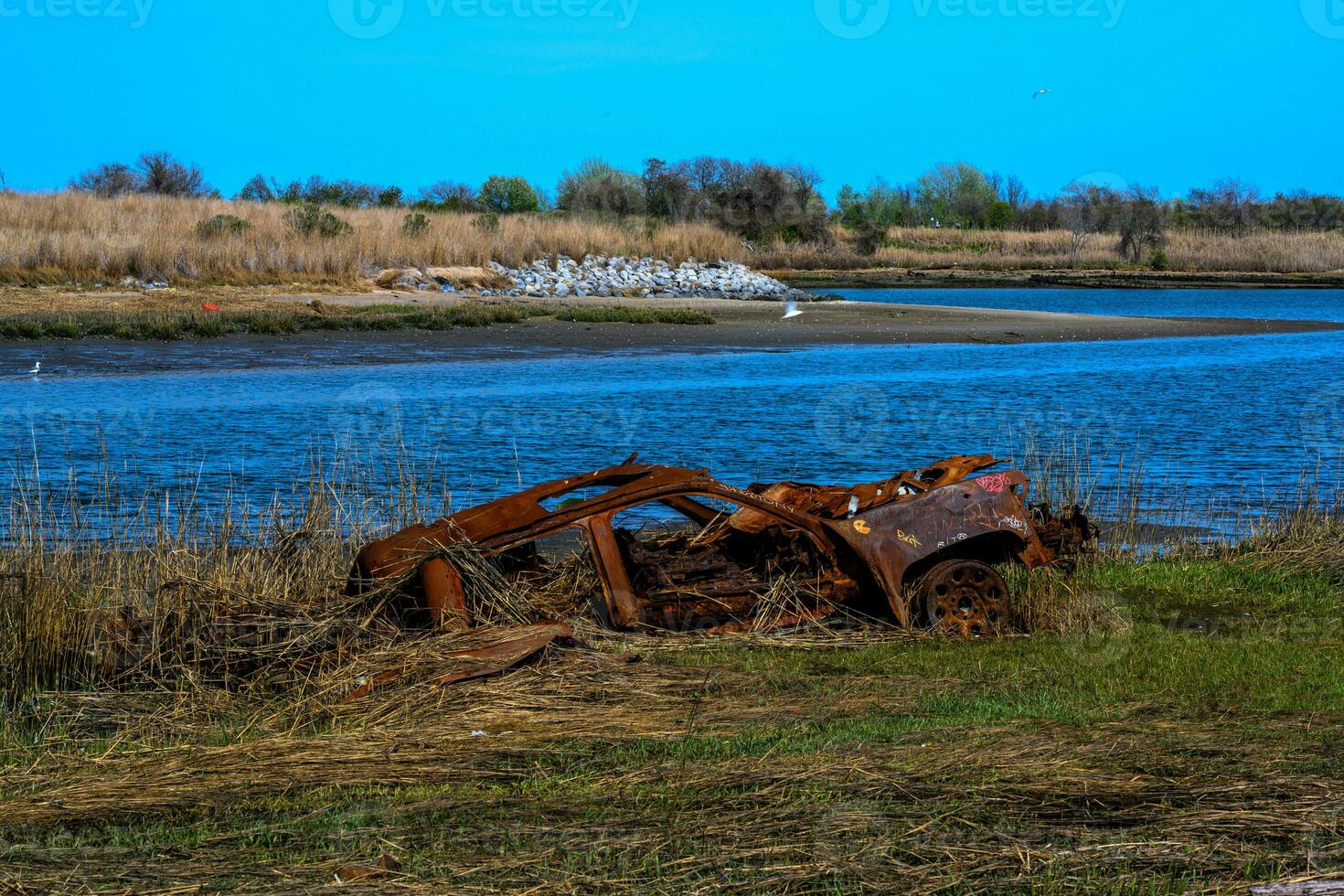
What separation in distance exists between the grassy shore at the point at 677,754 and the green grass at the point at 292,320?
21035 millimetres

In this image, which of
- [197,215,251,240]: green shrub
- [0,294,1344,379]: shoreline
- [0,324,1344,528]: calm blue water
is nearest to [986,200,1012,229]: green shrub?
[0,294,1344,379]: shoreline

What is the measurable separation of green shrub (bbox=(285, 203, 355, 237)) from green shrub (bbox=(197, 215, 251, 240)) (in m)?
1.94

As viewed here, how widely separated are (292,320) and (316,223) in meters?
14.3

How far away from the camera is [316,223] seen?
45688 millimetres

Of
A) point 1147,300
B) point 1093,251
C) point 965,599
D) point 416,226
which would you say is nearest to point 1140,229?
point 1093,251

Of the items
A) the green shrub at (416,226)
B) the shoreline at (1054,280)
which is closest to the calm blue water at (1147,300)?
the shoreline at (1054,280)

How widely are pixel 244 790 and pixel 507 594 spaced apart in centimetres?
275

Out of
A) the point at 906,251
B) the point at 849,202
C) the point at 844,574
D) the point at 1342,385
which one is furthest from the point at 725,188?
the point at 844,574

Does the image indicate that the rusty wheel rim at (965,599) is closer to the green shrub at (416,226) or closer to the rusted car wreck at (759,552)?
the rusted car wreck at (759,552)

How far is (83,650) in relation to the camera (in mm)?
7895

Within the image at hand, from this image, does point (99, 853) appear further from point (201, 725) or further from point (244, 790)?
point (201, 725)

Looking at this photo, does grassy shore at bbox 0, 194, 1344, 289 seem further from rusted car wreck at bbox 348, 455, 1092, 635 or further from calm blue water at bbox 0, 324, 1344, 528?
rusted car wreck at bbox 348, 455, 1092, 635

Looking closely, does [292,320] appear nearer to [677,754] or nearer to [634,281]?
[634,281]

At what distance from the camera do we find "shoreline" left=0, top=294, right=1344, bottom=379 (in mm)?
27250
